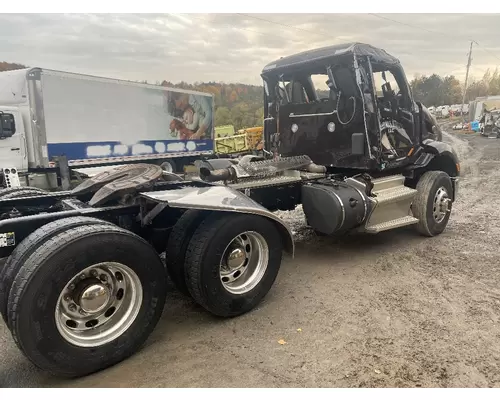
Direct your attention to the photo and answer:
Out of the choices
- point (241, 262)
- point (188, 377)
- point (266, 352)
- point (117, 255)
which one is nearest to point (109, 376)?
point (188, 377)

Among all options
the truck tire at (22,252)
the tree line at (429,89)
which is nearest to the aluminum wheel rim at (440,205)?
the tree line at (429,89)

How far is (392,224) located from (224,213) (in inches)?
103

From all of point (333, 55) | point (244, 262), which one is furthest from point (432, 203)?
point (244, 262)

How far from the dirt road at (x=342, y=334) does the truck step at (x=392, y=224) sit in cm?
33

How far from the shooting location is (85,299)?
266 centimetres

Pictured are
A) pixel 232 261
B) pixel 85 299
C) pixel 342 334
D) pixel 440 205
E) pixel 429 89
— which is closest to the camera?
pixel 85 299

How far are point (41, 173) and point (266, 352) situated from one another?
887 cm

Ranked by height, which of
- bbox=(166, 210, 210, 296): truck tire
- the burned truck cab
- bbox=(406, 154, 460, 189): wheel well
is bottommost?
bbox=(166, 210, 210, 296): truck tire

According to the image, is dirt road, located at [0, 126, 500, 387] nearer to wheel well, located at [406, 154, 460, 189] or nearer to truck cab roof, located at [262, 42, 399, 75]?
wheel well, located at [406, 154, 460, 189]

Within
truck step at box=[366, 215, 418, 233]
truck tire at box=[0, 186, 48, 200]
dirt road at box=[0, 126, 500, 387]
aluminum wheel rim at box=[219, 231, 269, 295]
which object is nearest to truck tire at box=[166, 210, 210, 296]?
aluminum wheel rim at box=[219, 231, 269, 295]

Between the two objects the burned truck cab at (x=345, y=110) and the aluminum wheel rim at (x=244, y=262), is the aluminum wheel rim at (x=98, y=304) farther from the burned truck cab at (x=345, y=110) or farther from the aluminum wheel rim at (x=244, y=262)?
the burned truck cab at (x=345, y=110)

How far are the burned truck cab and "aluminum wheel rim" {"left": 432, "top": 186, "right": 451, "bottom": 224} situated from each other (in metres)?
0.56

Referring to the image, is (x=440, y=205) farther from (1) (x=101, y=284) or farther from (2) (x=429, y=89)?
(1) (x=101, y=284)

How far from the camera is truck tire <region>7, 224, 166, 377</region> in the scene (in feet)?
7.93
